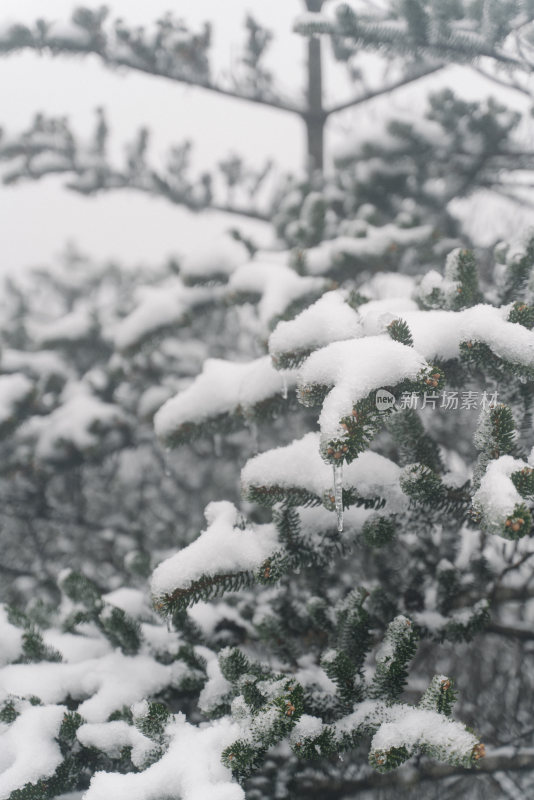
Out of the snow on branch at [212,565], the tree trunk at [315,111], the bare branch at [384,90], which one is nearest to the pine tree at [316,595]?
the snow on branch at [212,565]

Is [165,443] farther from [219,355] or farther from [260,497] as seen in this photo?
[219,355]

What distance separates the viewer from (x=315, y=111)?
510cm

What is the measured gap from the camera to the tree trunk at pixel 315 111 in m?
4.95

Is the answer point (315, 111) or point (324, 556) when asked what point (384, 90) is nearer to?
point (315, 111)

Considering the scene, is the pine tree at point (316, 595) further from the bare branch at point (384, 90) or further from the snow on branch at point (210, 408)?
the bare branch at point (384, 90)

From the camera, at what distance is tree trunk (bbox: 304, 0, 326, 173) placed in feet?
16.3

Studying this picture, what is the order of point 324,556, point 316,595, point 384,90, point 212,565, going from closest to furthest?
1. point 212,565
2. point 324,556
3. point 316,595
4. point 384,90

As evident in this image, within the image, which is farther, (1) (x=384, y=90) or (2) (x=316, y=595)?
(1) (x=384, y=90)

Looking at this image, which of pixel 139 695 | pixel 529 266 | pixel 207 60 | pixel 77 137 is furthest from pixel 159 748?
pixel 77 137

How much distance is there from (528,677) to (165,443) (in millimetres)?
2191

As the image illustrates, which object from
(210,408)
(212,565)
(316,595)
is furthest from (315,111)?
(212,565)

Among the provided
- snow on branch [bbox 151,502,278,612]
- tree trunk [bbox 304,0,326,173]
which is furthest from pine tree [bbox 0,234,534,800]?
tree trunk [bbox 304,0,326,173]

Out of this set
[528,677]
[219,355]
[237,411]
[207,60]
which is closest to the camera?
[237,411]

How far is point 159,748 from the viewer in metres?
1.54
